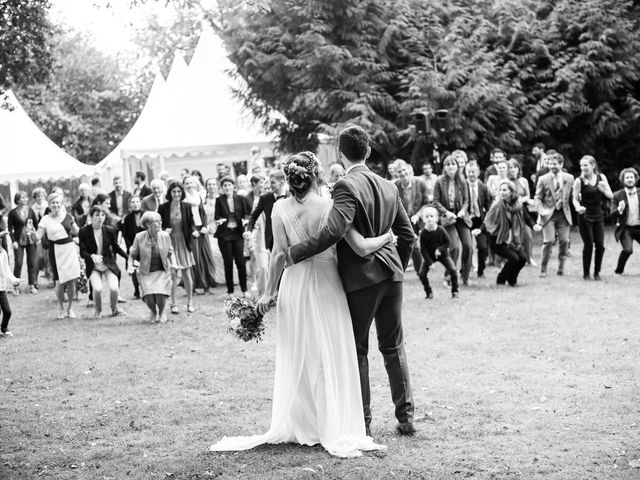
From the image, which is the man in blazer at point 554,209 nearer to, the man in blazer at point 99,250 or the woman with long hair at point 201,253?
the woman with long hair at point 201,253

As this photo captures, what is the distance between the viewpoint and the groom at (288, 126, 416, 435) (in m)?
6.31

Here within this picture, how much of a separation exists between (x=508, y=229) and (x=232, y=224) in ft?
14.7

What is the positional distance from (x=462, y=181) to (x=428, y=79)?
6700 mm

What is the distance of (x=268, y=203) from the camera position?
13773 mm

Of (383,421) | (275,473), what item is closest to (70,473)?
(275,473)

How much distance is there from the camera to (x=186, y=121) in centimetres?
2422

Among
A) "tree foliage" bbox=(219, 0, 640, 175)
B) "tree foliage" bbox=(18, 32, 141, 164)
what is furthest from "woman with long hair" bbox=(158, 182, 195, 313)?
"tree foliage" bbox=(18, 32, 141, 164)

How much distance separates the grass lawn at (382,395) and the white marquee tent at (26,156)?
509 inches

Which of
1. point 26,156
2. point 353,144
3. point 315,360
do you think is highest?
point 26,156

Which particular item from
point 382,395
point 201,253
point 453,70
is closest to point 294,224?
point 382,395

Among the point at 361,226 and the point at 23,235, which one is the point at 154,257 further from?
the point at 361,226

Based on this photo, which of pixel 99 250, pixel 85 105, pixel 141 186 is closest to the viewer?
pixel 99 250

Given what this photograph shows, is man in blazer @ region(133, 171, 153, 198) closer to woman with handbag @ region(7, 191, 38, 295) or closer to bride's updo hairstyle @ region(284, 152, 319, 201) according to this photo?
woman with handbag @ region(7, 191, 38, 295)

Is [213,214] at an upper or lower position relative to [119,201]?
lower
